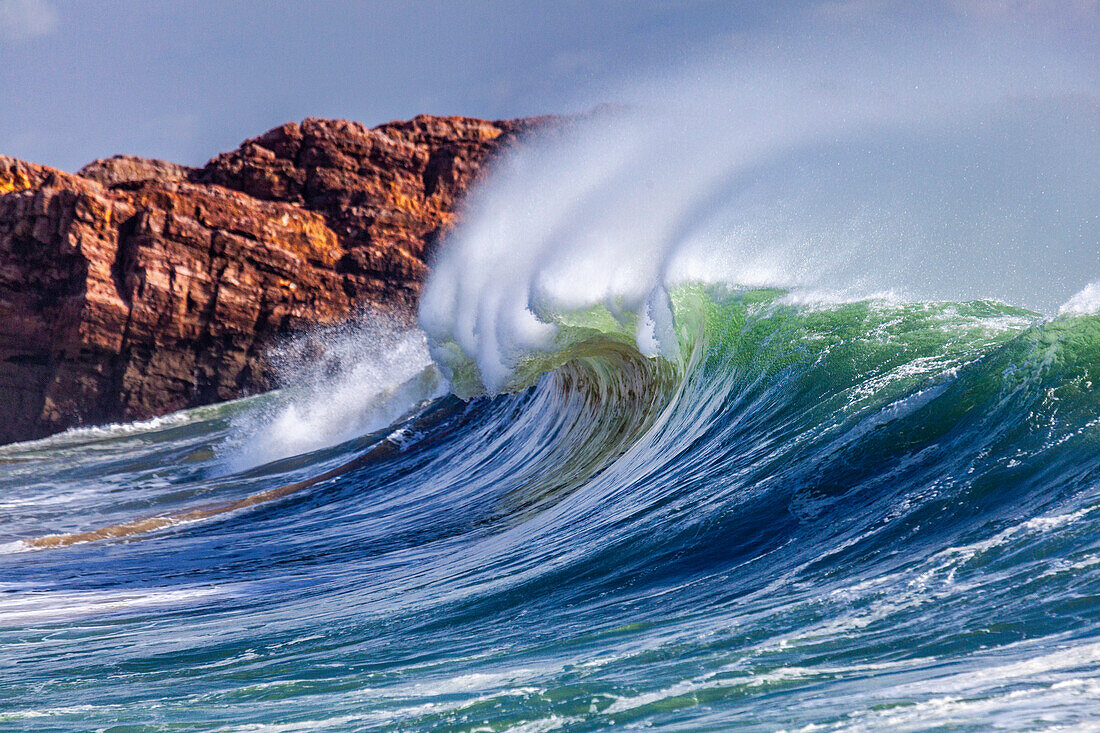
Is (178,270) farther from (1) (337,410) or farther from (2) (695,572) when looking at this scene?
(2) (695,572)

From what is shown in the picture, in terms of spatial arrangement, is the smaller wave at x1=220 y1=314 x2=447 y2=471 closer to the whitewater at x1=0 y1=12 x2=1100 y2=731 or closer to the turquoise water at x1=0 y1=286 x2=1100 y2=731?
the whitewater at x1=0 y1=12 x2=1100 y2=731

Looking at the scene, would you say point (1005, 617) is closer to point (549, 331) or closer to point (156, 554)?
point (156, 554)

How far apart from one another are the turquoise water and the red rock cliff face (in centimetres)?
2493

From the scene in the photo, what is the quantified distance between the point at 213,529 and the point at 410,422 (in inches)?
230

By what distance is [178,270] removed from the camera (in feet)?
106

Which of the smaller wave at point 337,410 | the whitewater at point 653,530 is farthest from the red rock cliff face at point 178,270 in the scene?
the whitewater at point 653,530

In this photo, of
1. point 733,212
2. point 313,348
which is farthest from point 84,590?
point 313,348

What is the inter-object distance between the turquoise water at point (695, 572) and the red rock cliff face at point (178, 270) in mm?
24926

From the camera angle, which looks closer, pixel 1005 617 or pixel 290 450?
pixel 1005 617

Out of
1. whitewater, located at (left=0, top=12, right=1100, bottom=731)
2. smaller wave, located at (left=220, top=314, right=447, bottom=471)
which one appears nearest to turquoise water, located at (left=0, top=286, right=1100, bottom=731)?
whitewater, located at (left=0, top=12, right=1100, bottom=731)

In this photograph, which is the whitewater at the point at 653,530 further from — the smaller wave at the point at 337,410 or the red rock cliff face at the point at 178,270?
the red rock cliff face at the point at 178,270

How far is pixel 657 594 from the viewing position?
3.53m

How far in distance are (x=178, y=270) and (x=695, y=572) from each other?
32.1 meters

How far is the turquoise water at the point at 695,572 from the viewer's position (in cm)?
226
